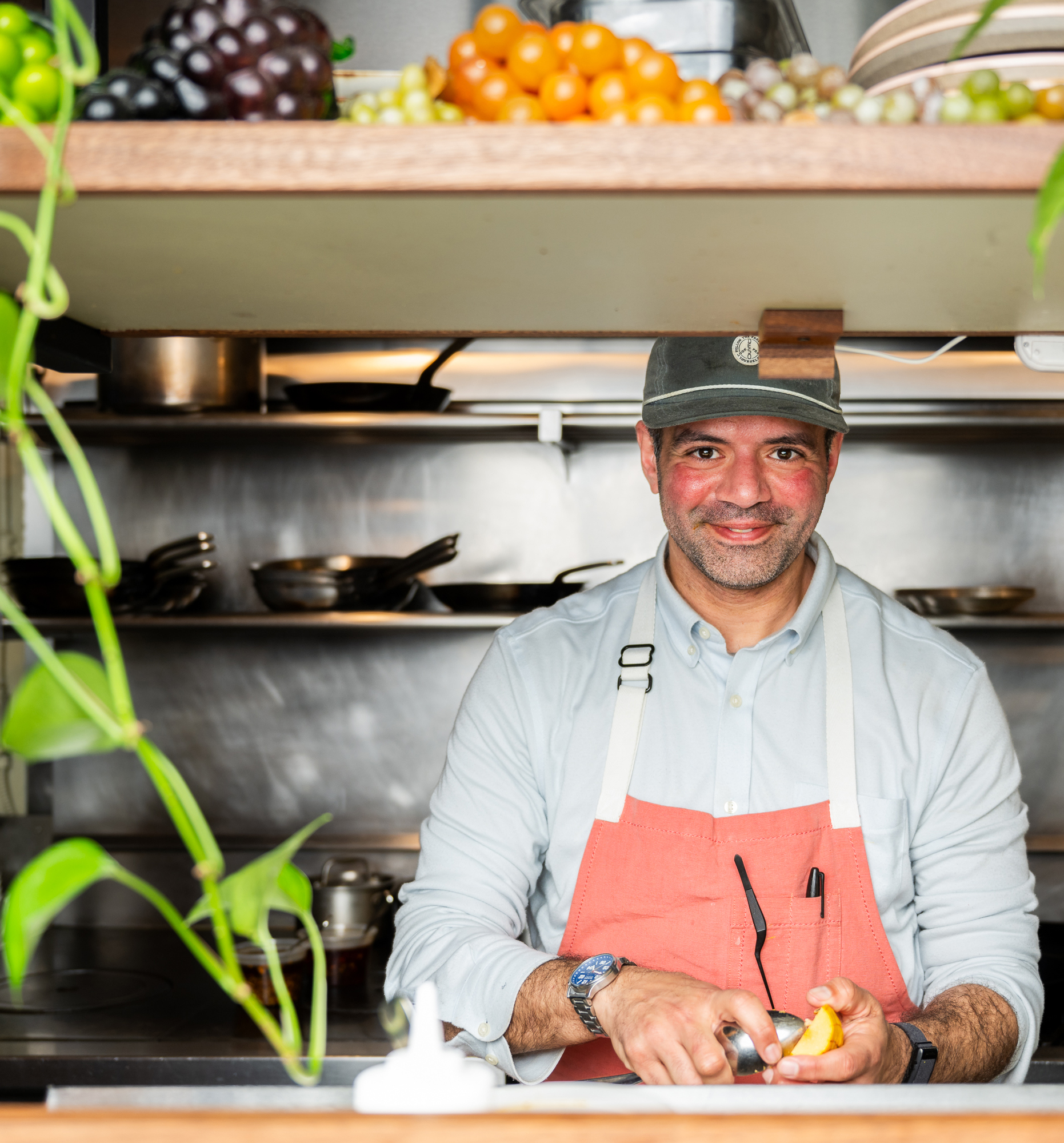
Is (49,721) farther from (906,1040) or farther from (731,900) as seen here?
(731,900)

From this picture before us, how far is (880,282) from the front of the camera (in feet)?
3.11

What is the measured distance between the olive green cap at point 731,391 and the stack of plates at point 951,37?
743 millimetres

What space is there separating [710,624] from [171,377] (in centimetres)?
193

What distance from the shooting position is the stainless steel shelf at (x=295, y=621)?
3.00 m

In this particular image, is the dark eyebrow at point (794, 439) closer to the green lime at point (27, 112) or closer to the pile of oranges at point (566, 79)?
the pile of oranges at point (566, 79)

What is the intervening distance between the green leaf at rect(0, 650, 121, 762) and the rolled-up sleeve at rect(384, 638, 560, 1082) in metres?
1.05

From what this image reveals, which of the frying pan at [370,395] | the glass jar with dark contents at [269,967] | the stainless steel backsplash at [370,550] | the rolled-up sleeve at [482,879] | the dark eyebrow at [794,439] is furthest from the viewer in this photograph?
the stainless steel backsplash at [370,550]

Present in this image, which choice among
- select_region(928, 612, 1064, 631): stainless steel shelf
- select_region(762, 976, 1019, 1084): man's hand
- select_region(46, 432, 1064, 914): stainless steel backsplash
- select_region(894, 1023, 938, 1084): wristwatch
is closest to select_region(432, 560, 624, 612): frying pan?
select_region(46, 432, 1064, 914): stainless steel backsplash

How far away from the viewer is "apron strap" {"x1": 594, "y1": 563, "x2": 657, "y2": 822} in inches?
65.9

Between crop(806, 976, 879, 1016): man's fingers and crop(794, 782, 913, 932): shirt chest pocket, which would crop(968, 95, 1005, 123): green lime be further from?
crop(794, 782, 913, 932): shirt chest pocket

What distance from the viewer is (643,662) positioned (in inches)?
69.2

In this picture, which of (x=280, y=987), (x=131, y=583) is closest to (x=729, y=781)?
(x=280, y=987)

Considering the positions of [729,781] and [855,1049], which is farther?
[729,781]

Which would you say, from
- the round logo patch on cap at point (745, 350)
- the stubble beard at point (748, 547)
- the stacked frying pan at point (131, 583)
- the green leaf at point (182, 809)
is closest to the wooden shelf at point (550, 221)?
the green leaf at point (182, 809)
